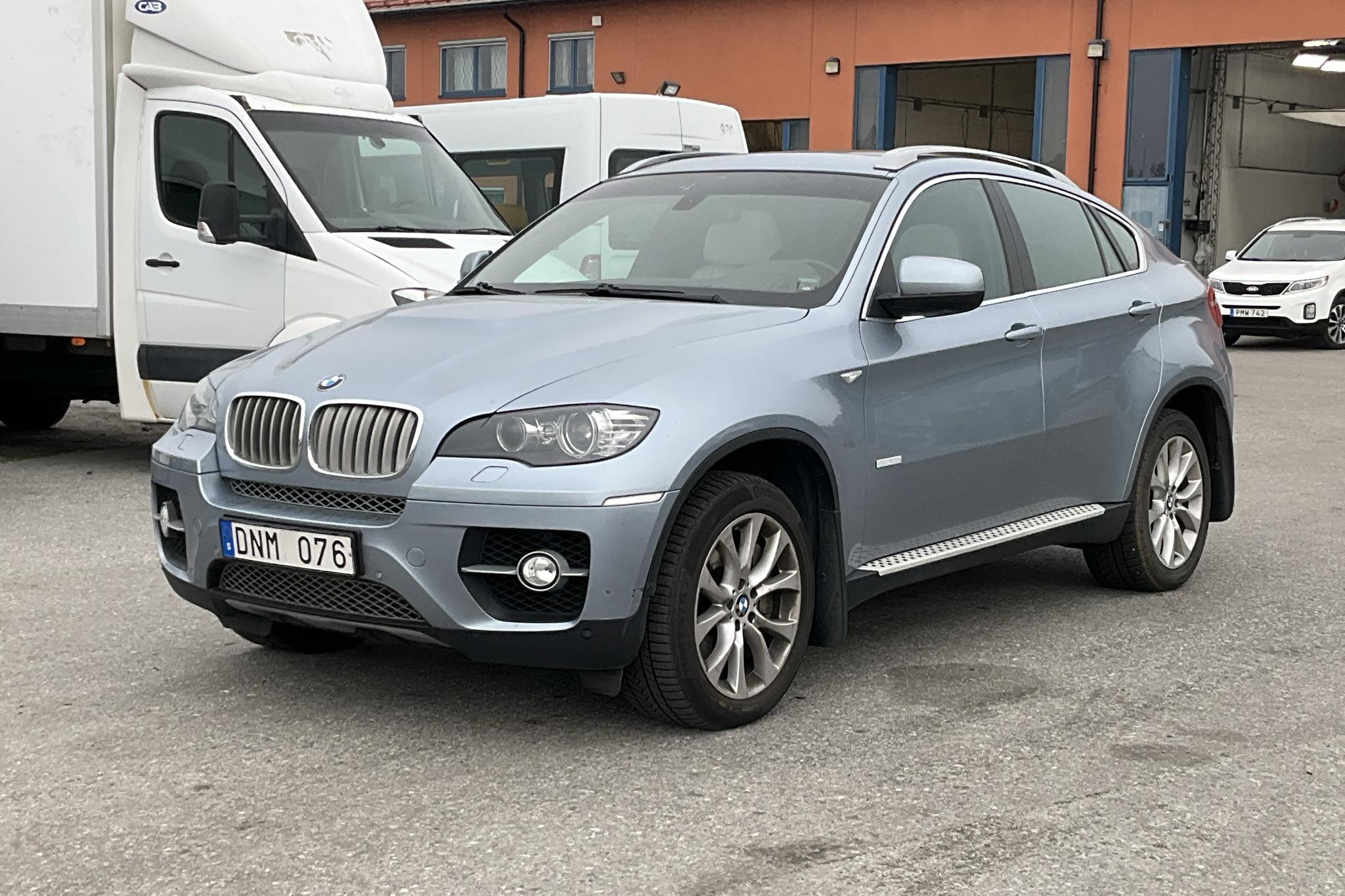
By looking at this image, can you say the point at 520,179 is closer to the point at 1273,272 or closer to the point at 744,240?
the point at 744,240

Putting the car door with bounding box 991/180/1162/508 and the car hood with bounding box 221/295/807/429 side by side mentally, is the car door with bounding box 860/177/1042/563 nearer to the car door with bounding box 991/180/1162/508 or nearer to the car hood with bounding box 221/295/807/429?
the car door with bounding box 991/180/1162/508

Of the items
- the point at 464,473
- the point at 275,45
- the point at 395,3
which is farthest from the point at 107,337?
the point at 395,3

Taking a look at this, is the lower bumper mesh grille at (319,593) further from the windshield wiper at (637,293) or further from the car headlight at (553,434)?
the windshield wiper at (637,293)

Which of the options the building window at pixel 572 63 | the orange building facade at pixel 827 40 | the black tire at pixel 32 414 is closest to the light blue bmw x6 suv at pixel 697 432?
the black tire at pixel 32 414

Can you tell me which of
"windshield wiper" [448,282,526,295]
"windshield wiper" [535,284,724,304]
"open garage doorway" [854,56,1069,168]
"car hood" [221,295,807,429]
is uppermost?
"open garage doorway" [854,56,1069,168]

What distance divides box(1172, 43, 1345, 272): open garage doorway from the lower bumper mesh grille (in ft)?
81.6

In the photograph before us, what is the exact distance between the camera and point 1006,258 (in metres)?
6.24

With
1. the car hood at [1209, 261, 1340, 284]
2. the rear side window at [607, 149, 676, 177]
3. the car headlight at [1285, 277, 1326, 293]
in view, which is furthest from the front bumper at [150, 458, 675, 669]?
the car hood at [1209, 261, 1340, 284]

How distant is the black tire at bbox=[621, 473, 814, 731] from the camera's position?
15.2ft

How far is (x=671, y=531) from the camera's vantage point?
4660mm

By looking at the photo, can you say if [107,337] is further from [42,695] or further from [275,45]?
[42,695]

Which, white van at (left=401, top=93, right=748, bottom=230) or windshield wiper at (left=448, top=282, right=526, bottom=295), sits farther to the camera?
white van at (left=401, top=93, right=748, bottom=230)

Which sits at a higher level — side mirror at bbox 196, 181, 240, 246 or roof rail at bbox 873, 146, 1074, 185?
roof rail at bbox 873, 146, 1074, 185

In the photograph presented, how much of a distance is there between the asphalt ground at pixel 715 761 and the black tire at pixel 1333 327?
17.1 metres
